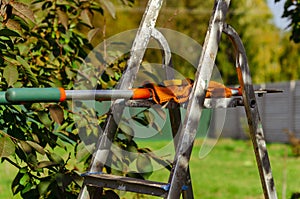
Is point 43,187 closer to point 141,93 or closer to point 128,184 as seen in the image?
point 128,184

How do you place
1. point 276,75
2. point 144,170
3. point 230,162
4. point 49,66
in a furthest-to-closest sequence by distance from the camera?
point 276,75 → point 230,162 → point 49,66 → point 144,170

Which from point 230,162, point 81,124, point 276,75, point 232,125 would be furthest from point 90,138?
point 276,75

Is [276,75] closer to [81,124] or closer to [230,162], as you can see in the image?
[230,162]

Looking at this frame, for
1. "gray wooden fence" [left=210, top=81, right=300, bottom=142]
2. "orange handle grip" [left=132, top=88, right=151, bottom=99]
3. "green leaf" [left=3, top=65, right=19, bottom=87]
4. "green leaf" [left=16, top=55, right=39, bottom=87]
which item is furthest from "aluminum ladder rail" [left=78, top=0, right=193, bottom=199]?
"gray wooden fence" [left=210, top=81, right=300, bottom=142]

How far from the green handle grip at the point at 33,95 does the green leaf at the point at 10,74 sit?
0.52 meters

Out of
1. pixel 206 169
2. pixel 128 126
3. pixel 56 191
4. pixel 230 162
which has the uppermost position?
pixel 230 162

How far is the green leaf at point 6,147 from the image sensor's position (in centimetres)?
249

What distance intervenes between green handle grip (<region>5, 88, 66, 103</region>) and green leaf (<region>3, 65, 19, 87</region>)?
1.71 ft

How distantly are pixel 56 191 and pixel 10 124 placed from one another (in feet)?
1.14

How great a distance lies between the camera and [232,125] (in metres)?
18.9

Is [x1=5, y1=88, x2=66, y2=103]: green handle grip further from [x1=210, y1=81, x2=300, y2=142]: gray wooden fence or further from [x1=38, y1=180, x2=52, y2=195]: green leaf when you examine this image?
[x1=210, y1=81, x2=300, y2=142]: gray wooden fence

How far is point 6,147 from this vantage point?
98.6 inches

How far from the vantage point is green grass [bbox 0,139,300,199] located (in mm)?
7078

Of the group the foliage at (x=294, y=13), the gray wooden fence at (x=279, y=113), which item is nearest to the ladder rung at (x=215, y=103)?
the foliage at (x=294, y=13)
